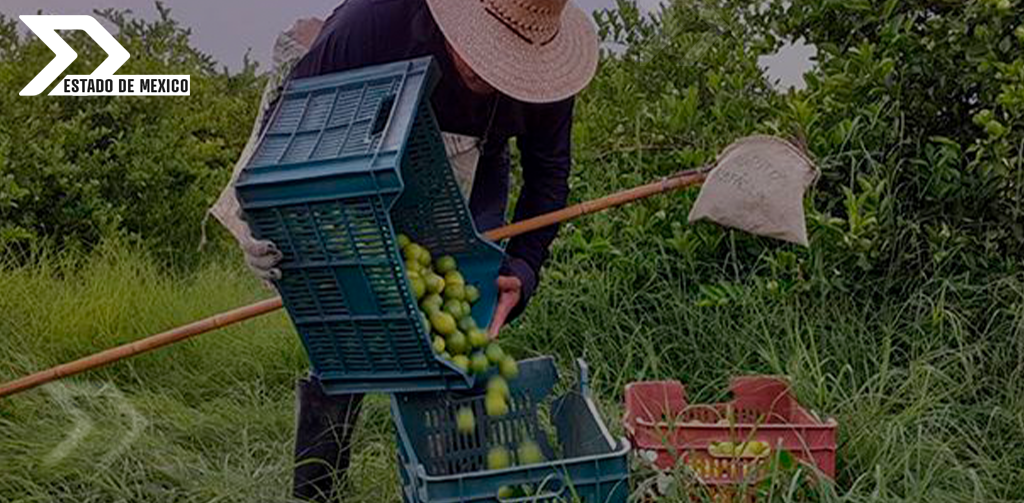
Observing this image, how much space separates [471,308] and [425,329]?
425 millimetres

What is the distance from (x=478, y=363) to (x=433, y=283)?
0.62 feet

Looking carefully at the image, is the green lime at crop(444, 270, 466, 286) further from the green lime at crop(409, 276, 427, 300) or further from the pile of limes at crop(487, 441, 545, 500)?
the pile of limes at crop(487, 441, 545, 500)

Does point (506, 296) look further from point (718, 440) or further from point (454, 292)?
point (718, 440)

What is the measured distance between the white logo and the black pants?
12.2ft

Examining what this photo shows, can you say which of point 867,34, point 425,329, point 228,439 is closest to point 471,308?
point 425,329

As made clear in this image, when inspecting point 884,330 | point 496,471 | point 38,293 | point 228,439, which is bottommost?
point 38,293

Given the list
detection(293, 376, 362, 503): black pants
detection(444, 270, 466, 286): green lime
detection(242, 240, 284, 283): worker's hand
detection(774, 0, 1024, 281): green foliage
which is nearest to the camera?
detection(242, 240, 284, 283): worker's hand

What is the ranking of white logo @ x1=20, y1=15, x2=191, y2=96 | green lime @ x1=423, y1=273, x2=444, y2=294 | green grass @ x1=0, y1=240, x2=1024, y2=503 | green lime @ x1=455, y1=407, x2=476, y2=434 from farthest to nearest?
white logo @ x1=20, y1=15, x2=191, y2=96 → green grass @ x1=0, y1=240, x2=1024, y2=503 → green lime @ x1=455, y1=407, x2=476, y2=434 → green lime @ x1=423, y1=273, x2=444, y2=294

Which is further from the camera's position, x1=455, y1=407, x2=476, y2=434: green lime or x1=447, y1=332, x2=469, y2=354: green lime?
x1=455, y1=407, x2=476, y2=434: green lime

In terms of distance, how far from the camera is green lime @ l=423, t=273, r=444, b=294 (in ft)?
8.47

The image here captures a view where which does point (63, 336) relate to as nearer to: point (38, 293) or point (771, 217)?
point (38, 293)

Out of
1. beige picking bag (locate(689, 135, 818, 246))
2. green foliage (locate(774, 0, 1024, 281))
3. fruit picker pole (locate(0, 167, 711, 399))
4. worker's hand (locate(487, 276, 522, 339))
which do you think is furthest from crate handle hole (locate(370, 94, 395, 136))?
green foliage (locate(774, 0, 1024, 281))

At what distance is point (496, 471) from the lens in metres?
2.38

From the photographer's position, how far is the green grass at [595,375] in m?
3.20
